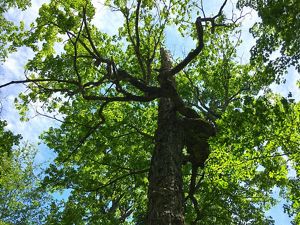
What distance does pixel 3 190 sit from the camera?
23.7m

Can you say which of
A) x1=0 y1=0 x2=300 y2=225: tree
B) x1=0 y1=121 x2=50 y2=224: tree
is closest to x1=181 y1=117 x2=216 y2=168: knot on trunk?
x1=0 y1=0 x2=300 y2=225: tree

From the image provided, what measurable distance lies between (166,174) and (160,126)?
1697mm

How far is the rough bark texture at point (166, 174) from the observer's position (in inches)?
224

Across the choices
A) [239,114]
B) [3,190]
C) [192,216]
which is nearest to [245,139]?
[239,114]

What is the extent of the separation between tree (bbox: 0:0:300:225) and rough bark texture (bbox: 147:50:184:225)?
0.02 metres

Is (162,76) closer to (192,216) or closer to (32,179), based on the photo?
(192,216)

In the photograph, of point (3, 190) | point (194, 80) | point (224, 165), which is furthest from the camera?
point (3, 190)

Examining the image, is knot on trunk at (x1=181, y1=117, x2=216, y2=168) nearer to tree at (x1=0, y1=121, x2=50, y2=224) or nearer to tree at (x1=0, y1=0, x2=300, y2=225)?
tree at (x1=0, y1=0, x2=300, y2=225)

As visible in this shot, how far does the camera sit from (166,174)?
6.38 m

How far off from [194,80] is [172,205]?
1061 centimetres

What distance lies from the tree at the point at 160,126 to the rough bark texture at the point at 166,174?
23 millimetres

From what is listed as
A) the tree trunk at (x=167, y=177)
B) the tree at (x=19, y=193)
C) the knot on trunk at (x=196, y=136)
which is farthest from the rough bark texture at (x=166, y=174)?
the tree at (x=19, y=193)

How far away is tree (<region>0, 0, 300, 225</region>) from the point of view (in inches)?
281

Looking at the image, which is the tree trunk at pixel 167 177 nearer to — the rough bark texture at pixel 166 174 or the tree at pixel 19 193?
the rough bark texture at pixel 166 174
